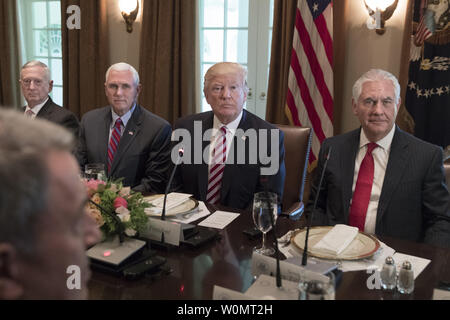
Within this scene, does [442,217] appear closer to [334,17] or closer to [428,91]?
[428,91]

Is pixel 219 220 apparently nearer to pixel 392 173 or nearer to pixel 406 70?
pixel 392 173

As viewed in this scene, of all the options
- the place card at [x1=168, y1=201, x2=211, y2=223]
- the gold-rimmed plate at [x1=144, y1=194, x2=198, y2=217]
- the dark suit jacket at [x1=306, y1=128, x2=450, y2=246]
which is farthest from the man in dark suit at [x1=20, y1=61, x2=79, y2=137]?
the dark suit jacket at [x1=306, y1=128, x2=450, y2=246]

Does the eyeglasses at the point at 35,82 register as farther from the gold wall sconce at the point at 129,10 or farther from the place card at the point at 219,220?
the place card at the point at 219,220

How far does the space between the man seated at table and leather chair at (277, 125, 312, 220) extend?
83.1 inches

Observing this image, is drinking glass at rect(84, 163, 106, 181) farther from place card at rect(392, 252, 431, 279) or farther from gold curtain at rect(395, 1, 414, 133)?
gold curtain at rect(395, 1, 414, 133)

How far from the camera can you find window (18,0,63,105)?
5395mm

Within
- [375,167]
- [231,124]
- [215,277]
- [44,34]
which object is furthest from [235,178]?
[44,34]

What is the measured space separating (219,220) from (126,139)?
4.01ft

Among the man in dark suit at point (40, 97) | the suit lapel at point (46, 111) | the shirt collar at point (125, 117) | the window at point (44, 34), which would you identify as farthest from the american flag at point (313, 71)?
the window at point (44, 34)

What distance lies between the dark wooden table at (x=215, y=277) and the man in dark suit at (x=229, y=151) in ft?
2.57

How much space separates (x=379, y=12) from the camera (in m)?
3.62

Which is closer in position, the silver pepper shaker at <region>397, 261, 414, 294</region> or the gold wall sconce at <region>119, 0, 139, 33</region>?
the silver pepper shaker at <region>397, 261, 414, 294</region>

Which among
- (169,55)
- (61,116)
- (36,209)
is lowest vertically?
(61,116)
